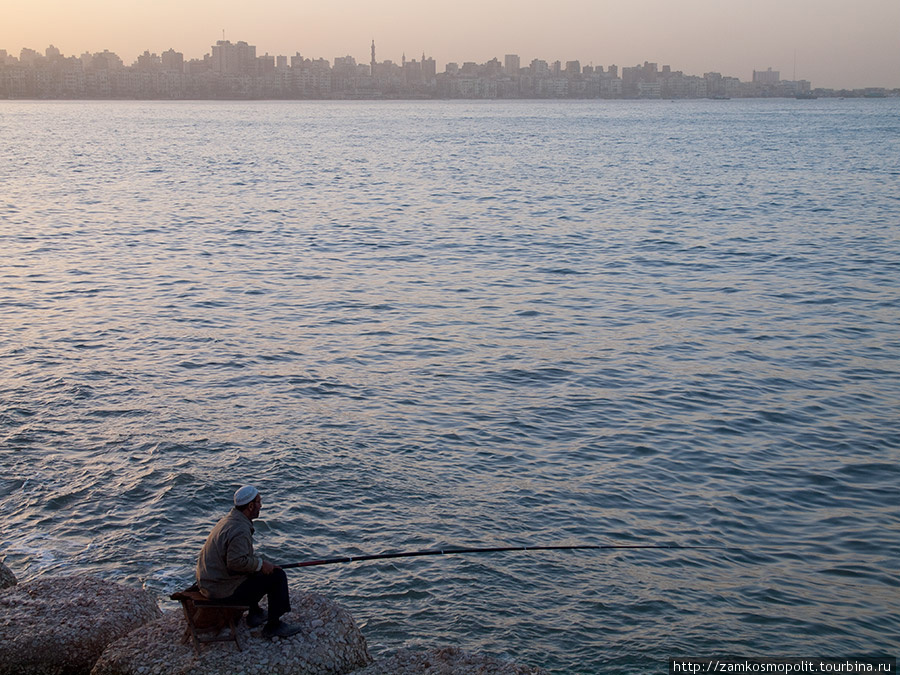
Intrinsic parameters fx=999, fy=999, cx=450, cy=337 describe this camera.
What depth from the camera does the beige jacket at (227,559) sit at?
710cm

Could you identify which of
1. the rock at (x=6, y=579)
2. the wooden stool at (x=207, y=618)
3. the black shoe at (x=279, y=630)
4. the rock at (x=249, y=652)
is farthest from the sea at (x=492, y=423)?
the wooden stool at (x=207, y=618)

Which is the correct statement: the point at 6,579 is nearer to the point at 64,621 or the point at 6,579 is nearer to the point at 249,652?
the point at 64,621

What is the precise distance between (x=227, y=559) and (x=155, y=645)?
2.72 feet

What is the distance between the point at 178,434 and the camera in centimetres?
1383

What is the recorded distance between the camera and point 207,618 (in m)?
7.11

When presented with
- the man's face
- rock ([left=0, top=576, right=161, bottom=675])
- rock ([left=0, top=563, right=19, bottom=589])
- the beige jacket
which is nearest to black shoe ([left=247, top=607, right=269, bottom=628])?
the beige jacket

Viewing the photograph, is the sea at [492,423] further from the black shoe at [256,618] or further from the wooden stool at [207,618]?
the wooden stool at [207,618]

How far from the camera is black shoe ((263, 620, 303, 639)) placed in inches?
283

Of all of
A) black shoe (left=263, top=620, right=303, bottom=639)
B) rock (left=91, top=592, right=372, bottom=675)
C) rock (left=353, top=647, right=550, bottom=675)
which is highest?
black shoe (left=263, top=620, right=303, bottom=639)

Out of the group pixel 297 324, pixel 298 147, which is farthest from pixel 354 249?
pixel 298 147

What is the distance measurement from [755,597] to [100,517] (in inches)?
279

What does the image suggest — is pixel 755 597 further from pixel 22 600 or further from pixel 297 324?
pixel 297 324

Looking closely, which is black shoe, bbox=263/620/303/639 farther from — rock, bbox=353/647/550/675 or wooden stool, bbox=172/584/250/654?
rock, bbox=353/647/550/675

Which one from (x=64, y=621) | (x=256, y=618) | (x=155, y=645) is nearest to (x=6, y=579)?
(x=64, y=621)
